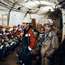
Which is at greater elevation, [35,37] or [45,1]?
[45,1]

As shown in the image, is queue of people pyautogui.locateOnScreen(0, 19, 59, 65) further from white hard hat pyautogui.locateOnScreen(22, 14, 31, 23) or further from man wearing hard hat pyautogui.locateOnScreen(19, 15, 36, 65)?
white hard hat pyautogui.locateOnScreen(22, 14, 31, 23)

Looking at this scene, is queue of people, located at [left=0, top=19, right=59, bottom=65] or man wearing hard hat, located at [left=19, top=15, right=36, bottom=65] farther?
man wearing hard hat, located at [left=19, top=15, right=36, bottom=65]

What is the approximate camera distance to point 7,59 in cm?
938

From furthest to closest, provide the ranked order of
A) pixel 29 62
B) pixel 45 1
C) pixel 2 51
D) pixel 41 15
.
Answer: pixel 45 1 < pixel 41 15 < pixel 2 51 < pixel 29 62

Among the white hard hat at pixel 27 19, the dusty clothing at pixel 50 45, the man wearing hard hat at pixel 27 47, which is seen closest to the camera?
the dusty clothing at pixel 50 45

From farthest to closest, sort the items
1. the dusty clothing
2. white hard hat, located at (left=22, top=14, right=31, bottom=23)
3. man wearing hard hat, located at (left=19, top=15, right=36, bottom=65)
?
white hard hat, located at (left=22, top=14, right=31, bottom=23) < man wearing hard hat, located at (left=19, top=15, right=36, bottom=65) < the dusty clothing

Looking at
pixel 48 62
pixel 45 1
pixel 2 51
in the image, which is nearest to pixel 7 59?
pixel 2 51

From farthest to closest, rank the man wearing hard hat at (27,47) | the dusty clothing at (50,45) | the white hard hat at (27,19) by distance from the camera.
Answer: the white hard hat at (27,19) → the man wearing hard hat at (27,47) → the dusty clothing at (50,45)

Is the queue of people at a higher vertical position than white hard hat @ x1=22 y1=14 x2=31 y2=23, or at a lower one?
lower

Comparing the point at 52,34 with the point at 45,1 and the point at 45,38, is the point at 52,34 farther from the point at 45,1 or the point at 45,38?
the point at 45,1

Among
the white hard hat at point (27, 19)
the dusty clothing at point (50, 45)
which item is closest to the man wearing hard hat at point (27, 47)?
the dusty clothing at point (50, 45)

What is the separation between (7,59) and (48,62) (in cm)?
257

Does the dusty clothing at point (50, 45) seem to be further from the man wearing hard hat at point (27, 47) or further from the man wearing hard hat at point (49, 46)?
the man wearing hard hat at point (27, 47)

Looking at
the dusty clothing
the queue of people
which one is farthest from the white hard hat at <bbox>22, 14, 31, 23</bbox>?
the dusty clothing
